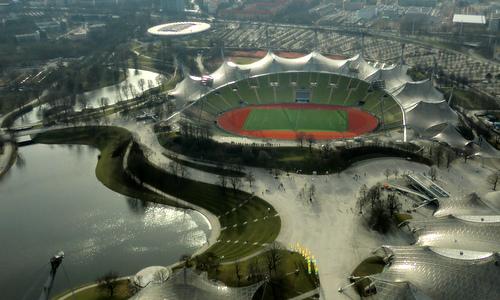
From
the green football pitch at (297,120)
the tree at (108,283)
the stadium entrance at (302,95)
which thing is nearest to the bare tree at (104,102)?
the green football pitch at (297,120)

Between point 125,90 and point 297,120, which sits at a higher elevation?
point 125,90

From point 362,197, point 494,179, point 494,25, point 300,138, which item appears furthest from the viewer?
point 494,25

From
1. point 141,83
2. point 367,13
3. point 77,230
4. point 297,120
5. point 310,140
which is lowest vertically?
point 77,230

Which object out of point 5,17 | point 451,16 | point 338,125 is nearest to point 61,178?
point 338,125

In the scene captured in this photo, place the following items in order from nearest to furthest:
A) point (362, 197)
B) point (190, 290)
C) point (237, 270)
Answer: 1. point (190, 290)
2. point (237, 270)
3. point (362, 197)

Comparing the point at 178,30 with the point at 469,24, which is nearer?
the point at 178,30

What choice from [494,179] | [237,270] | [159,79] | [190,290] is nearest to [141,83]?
[159,79]

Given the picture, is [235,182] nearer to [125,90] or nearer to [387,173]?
[387,173]
